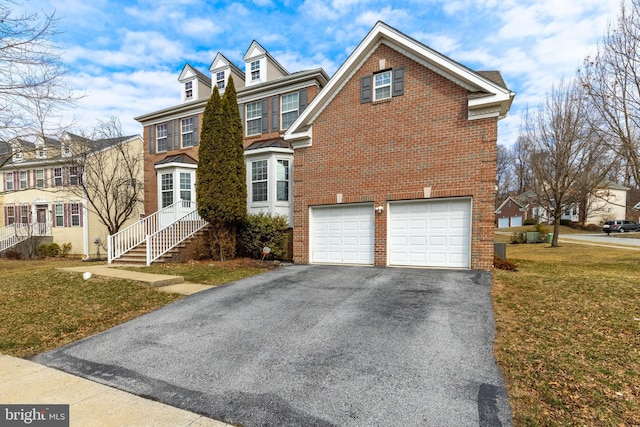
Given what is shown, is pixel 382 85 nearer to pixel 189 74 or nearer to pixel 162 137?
pixel 189 74

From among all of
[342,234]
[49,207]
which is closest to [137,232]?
[342,234]

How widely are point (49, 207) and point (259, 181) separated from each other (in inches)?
735

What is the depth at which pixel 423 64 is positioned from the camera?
375 inches

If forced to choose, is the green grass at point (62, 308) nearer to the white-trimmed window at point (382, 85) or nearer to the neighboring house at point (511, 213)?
the white-trimmed window at point (382, 85)

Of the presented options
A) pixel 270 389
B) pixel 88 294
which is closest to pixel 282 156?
pixel 88 294

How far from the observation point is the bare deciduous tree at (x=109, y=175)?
16.6m

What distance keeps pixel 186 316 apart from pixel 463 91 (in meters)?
9.55

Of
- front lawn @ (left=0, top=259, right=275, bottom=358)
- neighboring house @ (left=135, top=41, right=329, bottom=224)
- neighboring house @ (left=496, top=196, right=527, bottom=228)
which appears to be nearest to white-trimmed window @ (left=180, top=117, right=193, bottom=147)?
neighboring house @ (left=135, top=41, right=329, bottom=224)

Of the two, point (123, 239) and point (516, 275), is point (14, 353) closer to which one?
point (123, 239)

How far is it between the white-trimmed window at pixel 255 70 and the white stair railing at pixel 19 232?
1874cm

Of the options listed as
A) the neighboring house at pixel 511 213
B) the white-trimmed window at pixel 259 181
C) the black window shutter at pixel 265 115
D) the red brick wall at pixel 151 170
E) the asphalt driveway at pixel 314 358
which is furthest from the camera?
the neighboring house at pixel 511 213

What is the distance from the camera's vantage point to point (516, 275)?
8477 mm

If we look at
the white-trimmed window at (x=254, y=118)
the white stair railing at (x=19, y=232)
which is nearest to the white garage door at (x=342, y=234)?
the white-trimmed window at (x=254, y=118)

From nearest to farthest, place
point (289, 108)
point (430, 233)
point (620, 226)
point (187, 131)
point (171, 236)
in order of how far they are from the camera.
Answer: point (430, 233), point (171, 236), point (289, 108), point (187, 131), point (620, 226)
